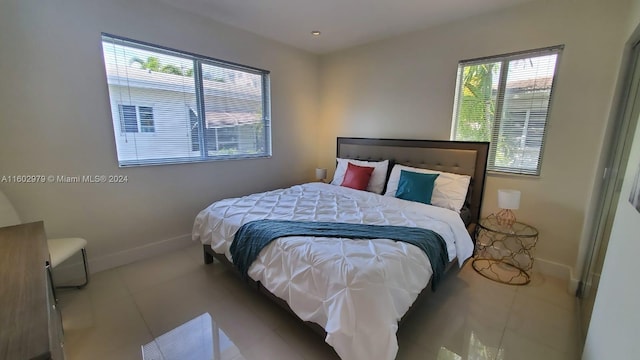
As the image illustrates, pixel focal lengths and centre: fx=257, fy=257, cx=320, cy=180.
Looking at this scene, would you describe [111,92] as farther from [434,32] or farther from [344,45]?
[434,32]

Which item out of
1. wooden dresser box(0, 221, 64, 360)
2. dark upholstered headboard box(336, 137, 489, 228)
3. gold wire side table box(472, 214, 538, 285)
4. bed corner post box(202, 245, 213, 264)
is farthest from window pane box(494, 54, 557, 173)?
wooden dresser box(0, 221, 64, 360)

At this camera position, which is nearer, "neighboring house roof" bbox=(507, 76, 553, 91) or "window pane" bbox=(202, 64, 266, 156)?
"neighboring house roof" bbox=(507, 76, 553, 91)

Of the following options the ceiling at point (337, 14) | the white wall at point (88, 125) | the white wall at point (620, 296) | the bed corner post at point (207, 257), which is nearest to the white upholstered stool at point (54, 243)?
the white wall at point (88, 125)

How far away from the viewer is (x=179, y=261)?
8.94 ft

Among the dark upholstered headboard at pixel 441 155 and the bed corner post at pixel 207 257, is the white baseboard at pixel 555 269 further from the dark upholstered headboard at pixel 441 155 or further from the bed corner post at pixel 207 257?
the bed corner post at pixel 207 257

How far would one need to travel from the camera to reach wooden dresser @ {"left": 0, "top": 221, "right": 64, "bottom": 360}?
69 cm

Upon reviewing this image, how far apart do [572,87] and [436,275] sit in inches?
83.7

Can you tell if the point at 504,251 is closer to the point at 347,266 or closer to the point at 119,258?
the point at 347,266

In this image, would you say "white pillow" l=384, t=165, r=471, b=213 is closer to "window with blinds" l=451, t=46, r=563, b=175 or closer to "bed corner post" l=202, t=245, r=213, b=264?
"window with blinds" l=451, t=46, r=563, b=175

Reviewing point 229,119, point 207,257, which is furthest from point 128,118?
point 207,257

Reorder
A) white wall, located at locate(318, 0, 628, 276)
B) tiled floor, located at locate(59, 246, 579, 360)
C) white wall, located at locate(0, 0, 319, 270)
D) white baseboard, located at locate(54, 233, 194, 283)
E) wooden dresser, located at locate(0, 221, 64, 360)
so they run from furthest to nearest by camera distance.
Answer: white baseboard, located at locate(54, 233, 194, 283) < white wall, located at locate(318, 0, 628, 276) < white wall, located at locate(0, 0, 319, 270) < tiled floor, located at locate(59, 246, 579, 360) < wooden dresser, located at locate(0, 221, 64, 360)

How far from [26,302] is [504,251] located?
355 centimetres

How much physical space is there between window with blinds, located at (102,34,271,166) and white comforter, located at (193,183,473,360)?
3.35 ft

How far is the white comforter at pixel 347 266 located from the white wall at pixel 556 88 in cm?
97
